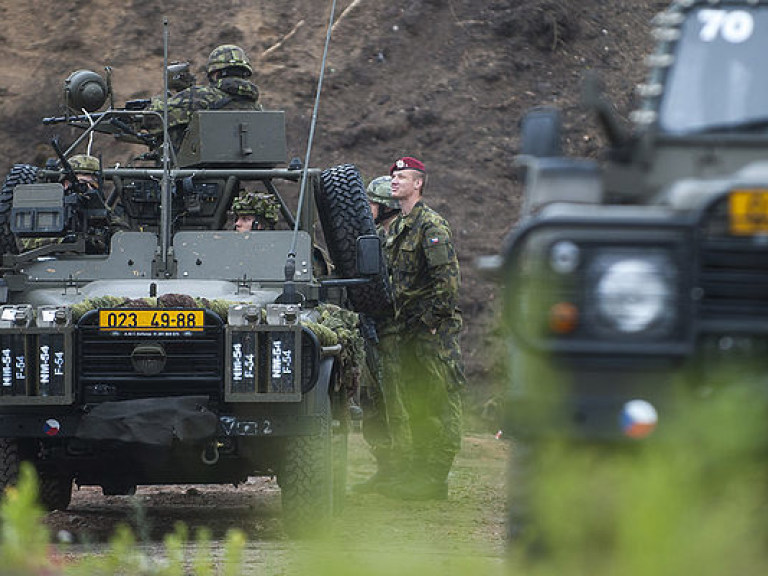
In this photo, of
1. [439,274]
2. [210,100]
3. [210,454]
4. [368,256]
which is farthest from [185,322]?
[210,100]

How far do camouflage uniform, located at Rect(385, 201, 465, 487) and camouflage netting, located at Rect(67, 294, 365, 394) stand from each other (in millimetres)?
1325

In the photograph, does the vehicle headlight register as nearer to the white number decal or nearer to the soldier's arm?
the white number decal

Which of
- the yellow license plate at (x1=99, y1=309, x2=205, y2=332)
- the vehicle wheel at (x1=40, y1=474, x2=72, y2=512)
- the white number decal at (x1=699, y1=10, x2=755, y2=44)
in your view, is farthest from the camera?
the vehicle wheel at (x1=40, y1=474, x2=72, y2=512)

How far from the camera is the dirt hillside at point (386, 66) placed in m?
17.9

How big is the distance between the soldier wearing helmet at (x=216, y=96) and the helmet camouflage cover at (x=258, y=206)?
2.65ft

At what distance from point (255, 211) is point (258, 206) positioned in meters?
0.04

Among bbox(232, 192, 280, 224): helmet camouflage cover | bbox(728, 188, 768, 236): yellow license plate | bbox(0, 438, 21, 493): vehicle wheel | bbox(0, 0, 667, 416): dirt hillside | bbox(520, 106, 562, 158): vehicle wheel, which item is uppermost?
bbox(0, 0, 667, 416): dirt hillside

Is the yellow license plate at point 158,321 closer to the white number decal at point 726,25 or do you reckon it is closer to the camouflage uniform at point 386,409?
the camouflage uniform at point 386,409

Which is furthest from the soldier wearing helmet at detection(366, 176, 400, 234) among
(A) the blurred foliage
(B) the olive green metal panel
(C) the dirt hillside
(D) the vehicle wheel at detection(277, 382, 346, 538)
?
(A) the blurred foliage

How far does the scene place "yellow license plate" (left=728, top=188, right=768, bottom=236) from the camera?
155 inches

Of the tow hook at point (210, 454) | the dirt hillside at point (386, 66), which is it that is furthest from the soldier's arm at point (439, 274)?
the dirt hillside at point (386, 66)

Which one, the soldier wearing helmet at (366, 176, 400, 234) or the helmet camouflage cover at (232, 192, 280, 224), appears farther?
the soldier wearing helmet at (366, 176, 400, 234)

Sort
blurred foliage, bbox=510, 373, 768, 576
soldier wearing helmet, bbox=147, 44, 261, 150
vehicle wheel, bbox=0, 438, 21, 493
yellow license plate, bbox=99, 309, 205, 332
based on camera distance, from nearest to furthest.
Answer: blurred foliage, bbox=510, 373, 768, 576, yellow license plate, bbox=99, 309, 205, 332, vehicle wheel, bbox=0, 438, 21, 493, soldier wearing helmet, bbox=147, 44, 261, 150

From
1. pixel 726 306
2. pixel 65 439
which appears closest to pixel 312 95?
pixel 65 439
